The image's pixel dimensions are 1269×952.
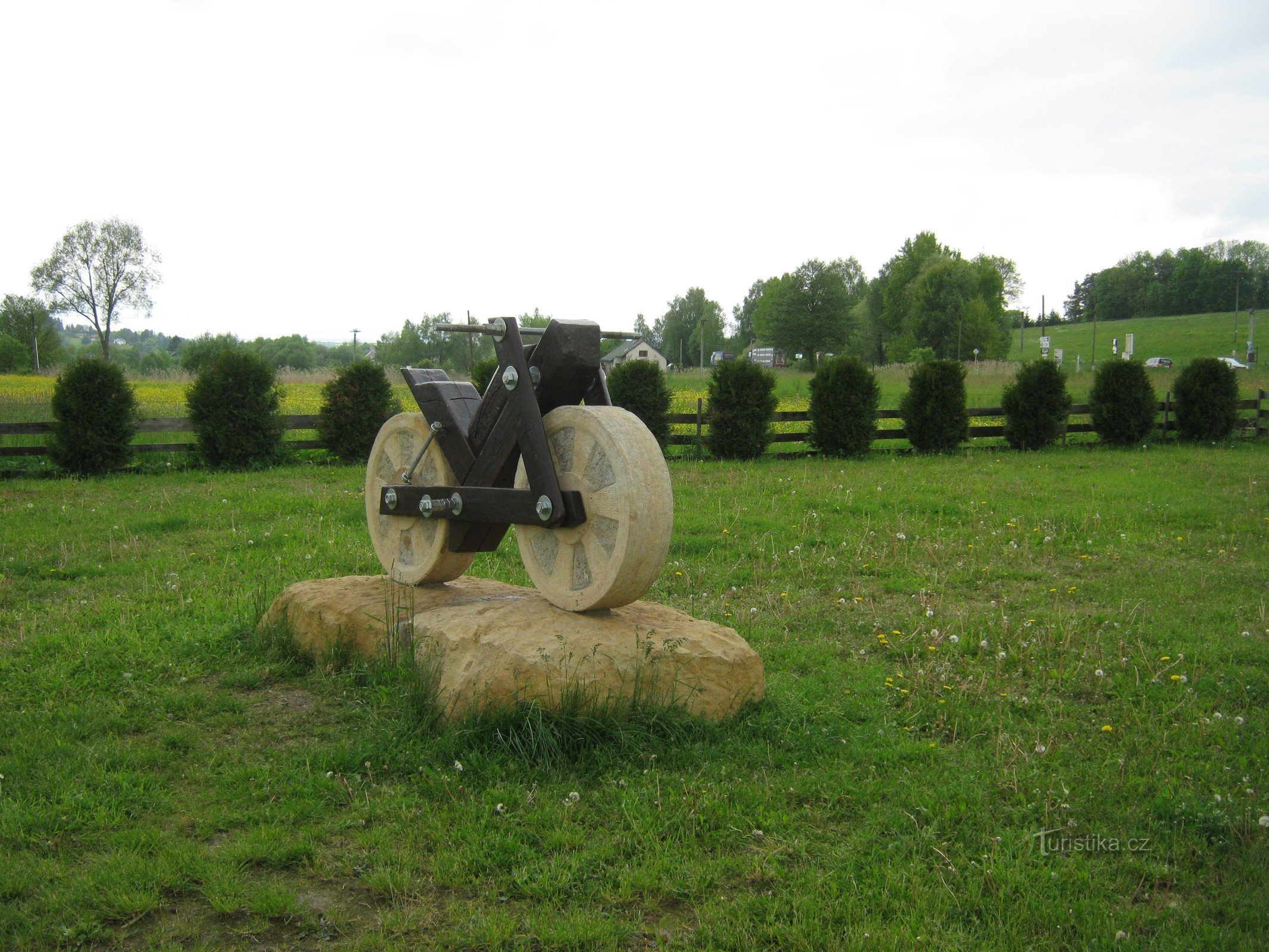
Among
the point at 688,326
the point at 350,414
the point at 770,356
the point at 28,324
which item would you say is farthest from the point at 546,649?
the point at 688,326

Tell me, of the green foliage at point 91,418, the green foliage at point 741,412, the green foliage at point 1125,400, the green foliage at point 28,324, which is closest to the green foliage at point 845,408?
the green foliage at point 741,412

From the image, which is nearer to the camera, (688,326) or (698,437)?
(698,437)

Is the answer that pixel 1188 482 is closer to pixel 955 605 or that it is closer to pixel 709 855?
pixel 955 605

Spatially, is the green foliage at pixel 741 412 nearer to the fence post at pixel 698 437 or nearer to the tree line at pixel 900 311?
the fence post at pixel 698 437

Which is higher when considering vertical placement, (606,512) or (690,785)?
(606,512)

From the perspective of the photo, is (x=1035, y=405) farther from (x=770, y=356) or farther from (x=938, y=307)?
(x=770, y=356)

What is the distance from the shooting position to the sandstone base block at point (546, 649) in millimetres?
4527

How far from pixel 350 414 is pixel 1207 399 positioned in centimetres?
1903

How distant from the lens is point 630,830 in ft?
12.0

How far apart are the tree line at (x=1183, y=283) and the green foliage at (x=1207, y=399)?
62.7 metres

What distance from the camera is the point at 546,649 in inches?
184

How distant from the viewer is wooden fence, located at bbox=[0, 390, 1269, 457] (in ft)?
50.6

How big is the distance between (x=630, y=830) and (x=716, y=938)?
2.41 ft

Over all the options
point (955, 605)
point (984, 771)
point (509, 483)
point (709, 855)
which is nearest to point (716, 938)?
point (709, 855)
